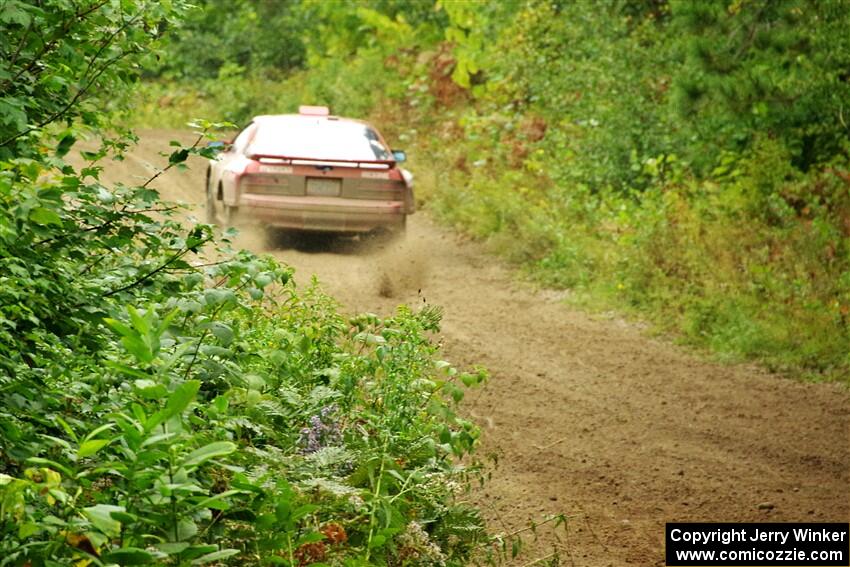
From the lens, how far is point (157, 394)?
3.94 metres

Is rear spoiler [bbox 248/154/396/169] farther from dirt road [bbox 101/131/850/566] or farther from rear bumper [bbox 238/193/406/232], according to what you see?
dirt road [bbox 101/131/850/566]

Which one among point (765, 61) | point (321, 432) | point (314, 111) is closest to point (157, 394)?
point (321, 432)

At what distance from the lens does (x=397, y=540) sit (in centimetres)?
546

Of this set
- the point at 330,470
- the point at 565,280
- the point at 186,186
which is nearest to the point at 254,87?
Answer: the point at 186,186

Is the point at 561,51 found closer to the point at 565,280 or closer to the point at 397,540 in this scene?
the point at 565,280

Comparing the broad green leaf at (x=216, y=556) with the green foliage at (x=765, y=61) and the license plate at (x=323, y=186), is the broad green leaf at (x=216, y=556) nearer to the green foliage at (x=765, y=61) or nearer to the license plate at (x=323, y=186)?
the green foliage at (x=765, y=61)

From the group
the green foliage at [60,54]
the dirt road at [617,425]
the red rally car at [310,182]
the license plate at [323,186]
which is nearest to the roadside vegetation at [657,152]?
the green foliage at [60,54]

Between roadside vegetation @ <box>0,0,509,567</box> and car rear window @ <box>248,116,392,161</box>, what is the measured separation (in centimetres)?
881

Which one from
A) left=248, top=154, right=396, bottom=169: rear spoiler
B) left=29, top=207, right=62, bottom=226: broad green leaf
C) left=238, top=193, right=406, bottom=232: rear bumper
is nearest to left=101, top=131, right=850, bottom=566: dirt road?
left=238, top=193, right=406, bottom=232: rear bumper

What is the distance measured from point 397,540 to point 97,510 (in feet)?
6.73

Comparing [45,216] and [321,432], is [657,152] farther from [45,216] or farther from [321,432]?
[45,216]

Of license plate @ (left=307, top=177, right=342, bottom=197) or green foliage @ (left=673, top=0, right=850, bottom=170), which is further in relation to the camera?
license plate @ (left=307, top=177, right=342, bottom=197)

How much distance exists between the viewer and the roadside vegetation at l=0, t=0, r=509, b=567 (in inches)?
155

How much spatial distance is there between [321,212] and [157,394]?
38.3 ft
